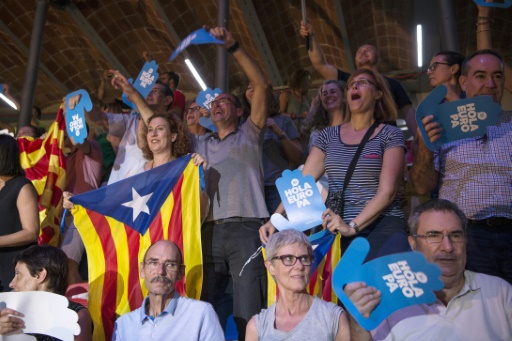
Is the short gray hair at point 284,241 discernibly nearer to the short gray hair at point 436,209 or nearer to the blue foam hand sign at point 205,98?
the short gray hair at point 436,209

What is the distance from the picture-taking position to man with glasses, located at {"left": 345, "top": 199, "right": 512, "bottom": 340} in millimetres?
2365

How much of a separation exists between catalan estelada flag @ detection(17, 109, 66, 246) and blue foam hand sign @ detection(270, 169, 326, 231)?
2137mm

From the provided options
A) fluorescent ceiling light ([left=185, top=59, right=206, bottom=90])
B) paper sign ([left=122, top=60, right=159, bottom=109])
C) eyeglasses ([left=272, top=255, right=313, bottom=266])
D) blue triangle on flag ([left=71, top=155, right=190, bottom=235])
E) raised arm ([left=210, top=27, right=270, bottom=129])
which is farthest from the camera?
fluorescent ceiling light ([left=185, top=59, right=206, bottom=90])

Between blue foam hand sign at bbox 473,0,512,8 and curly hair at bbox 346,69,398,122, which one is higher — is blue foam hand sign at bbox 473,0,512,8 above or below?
above

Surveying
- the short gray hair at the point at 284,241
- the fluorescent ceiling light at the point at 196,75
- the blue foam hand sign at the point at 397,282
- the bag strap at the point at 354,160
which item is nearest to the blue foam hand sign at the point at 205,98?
the bag strap at the point at 354,160

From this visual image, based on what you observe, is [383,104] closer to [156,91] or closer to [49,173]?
[156,91]

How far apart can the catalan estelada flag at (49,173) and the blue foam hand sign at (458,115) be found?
2777 millimetres

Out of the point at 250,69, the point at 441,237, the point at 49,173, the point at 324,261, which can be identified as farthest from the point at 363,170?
the point at 49,173

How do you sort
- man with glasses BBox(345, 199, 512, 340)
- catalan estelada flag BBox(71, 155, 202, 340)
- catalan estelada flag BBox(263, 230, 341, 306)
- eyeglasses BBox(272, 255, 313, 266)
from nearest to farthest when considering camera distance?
1. man with glasses BBox(345, 199, 512, 340)
2. eyeglasses BBox(272, 255, 313, 266)
3. catalan estelada flag BBox(263, 230, 341, 306)
4. catalan estelada flag BBox(71, 155, 202, 340)

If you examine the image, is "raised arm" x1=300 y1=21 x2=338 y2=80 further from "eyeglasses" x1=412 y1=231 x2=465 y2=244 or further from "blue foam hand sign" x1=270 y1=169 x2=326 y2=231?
"eyeglasses" x1=412 y1=231 x2=465 y2=244

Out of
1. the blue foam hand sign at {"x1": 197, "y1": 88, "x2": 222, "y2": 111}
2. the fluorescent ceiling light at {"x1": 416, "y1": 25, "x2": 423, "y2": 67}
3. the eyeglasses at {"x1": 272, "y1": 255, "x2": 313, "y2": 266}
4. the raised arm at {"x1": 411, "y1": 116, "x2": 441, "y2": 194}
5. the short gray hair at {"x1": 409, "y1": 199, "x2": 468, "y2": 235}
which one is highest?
the fluorescent ceiling light at {"x1": 416, "y1": 25, "x2": 423, "y2": 67}

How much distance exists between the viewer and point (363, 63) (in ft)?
15.3

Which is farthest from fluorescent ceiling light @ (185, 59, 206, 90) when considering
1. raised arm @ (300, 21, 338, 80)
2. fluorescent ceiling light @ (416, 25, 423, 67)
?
raised arm @ (300, 21, 338, 80)

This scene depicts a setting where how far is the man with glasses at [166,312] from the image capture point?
10.5ft
